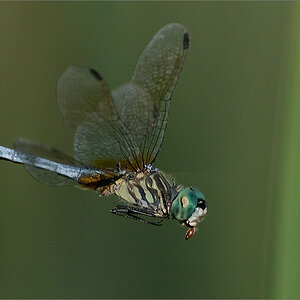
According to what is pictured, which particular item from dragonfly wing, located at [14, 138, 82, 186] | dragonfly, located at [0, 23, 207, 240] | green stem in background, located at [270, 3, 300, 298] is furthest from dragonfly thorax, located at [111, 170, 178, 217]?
green stem in background, located at [270, 3, 300, 298]

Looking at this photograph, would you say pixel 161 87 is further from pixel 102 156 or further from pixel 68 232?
pixel 68 232

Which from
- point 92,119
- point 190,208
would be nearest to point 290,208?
point 190,208

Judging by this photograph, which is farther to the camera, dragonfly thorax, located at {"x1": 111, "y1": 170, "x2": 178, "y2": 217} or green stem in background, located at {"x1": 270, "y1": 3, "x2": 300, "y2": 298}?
dragonfly thorax, located at {"x1": 111, "y1": 170, "x2": 178, "y2": 217}

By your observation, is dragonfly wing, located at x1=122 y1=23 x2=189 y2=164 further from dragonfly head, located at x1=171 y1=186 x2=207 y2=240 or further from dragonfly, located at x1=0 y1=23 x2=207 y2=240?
dragonfly head, located at x1=171 y1=186 x2=207 y2=240

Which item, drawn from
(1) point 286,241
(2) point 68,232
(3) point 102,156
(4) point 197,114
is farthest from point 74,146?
(1) point 286,241

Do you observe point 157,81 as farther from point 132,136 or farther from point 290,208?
point 290,208

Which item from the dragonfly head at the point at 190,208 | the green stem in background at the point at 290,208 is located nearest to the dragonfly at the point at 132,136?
the dragonfly head at the point at 190,208

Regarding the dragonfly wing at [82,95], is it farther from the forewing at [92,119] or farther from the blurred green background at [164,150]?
the blurred green background at [164,150]
